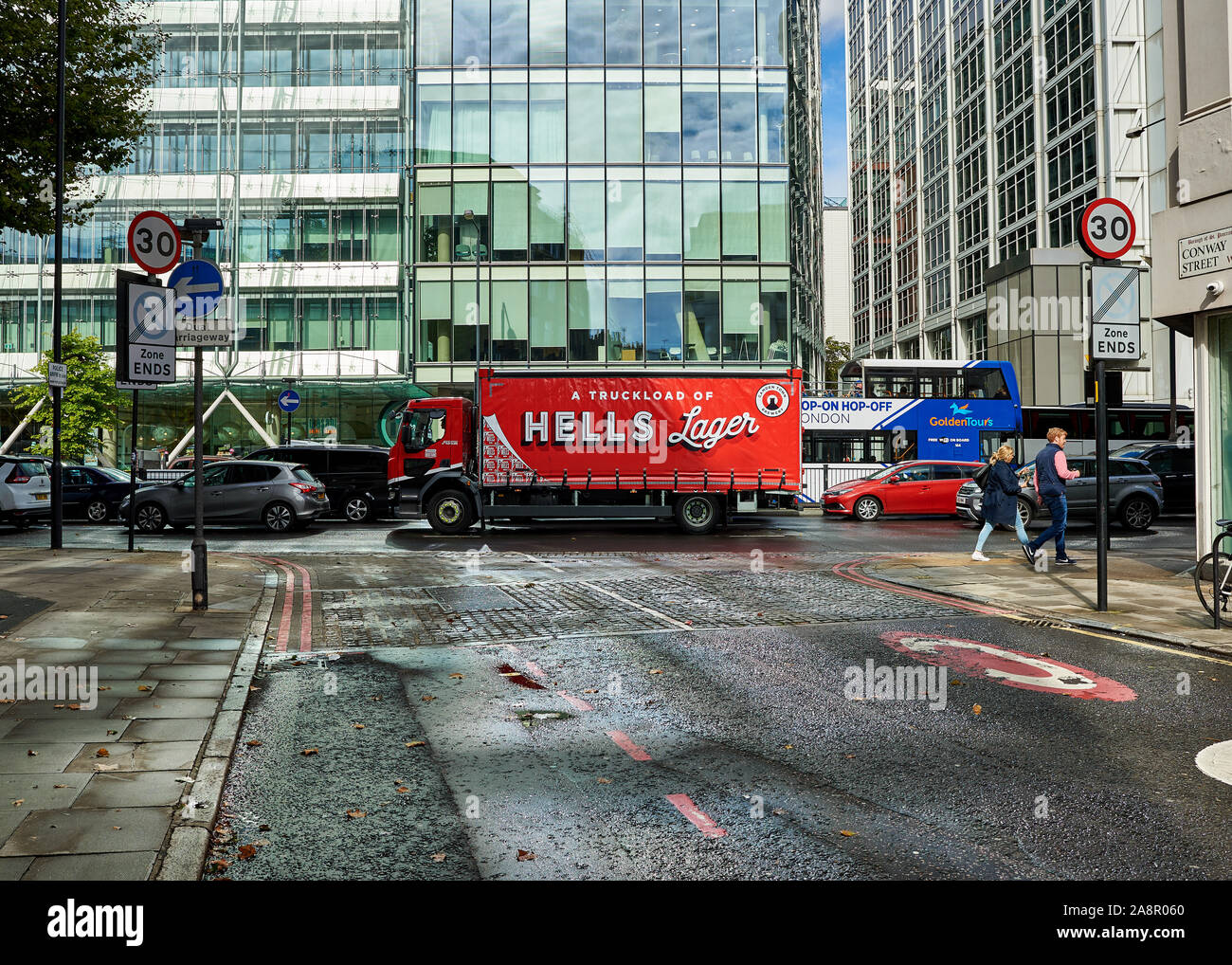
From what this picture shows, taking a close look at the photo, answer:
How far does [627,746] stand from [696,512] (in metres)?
17.5

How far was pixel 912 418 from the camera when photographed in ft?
104

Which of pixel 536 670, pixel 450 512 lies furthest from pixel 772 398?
pixel 536 670

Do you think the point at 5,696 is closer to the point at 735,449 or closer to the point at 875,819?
the point at 875,819

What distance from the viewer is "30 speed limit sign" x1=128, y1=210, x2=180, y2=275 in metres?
9.87

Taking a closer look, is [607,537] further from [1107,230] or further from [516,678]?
[516,678]

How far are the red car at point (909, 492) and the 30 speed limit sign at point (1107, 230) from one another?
55.2 ft

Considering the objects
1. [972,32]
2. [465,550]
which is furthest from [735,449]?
[972,32]

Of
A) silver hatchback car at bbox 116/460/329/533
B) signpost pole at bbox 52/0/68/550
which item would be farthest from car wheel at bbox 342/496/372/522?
signpost pole at bbox 52/0/68/550

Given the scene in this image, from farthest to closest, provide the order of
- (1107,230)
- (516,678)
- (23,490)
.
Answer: (23,490), (1107,230), (516,678)

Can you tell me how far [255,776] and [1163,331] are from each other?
47.8m

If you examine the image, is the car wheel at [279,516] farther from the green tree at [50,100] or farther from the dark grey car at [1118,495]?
the dark grey car at [1118,495]

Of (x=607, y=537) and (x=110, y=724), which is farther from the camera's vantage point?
(x=607, y=537)
